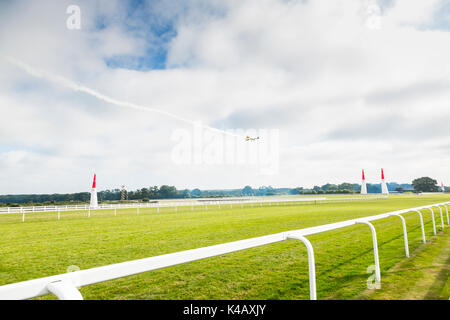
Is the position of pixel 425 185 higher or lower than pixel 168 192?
higher

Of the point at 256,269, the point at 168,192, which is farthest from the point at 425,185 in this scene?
the point at 256,269

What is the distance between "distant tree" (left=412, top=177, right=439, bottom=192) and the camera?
372 feet

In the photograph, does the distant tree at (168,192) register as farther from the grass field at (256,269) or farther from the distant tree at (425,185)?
the distant tree at (425,185)

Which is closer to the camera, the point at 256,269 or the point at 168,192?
the point at 256,269

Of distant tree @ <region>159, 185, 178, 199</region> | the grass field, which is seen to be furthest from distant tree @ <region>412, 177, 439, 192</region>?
the grass field

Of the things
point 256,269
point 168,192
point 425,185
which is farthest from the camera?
point 425,185

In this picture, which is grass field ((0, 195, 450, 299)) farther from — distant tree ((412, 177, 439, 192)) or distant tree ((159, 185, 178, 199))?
distant tree ((412, 177, 439, 192))

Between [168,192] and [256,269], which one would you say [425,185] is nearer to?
[168,192]

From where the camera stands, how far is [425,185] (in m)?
116

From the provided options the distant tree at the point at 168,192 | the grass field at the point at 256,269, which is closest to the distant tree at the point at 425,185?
the distant tree at the point at 168,192

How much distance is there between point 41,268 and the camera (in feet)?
16.5

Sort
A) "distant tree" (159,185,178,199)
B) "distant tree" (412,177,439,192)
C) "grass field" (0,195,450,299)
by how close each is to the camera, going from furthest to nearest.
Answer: "distant tree" (412,177,439,192) → "distant tree" (159,185,178,199) → "grass field" (0,195,450,299)

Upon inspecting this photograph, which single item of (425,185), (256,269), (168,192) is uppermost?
(425,185)
